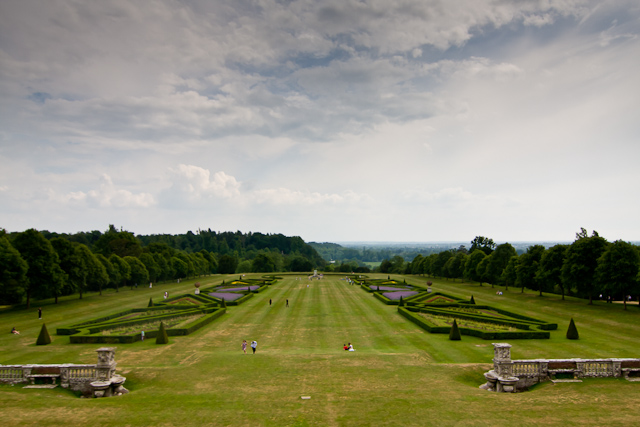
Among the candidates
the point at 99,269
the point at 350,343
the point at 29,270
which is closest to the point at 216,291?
the point at 99,269

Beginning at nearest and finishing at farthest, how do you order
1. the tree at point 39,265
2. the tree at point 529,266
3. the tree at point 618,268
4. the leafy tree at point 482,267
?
the tree at point 618,268, the tree at point 39,265, the tree at point 529,266, the leafy tree at point 482,267

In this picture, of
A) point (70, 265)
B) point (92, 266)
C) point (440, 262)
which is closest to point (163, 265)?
point (92, 266)

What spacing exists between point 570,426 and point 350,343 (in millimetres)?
20370

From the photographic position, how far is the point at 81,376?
22.6 m

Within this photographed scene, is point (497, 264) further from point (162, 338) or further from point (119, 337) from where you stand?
point (119, 337)

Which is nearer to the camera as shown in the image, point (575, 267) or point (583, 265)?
point (583, 265)

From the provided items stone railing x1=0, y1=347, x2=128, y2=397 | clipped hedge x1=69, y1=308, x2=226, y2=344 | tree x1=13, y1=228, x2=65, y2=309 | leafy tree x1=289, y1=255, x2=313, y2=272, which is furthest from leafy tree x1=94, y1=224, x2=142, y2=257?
stone railing x1=0, y1=347, x2=128, y2=397

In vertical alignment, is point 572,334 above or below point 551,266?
below

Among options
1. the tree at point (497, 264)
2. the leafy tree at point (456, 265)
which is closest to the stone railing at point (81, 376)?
the tree at point (497, 264)

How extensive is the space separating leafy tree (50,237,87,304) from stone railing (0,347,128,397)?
142 ft

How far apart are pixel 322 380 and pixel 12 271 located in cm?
4967

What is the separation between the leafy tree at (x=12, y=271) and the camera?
164 ft

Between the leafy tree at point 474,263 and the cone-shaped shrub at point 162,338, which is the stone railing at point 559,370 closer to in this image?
the cone-shaped shrub at point 162,338

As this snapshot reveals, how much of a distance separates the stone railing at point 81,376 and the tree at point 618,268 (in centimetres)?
5922
